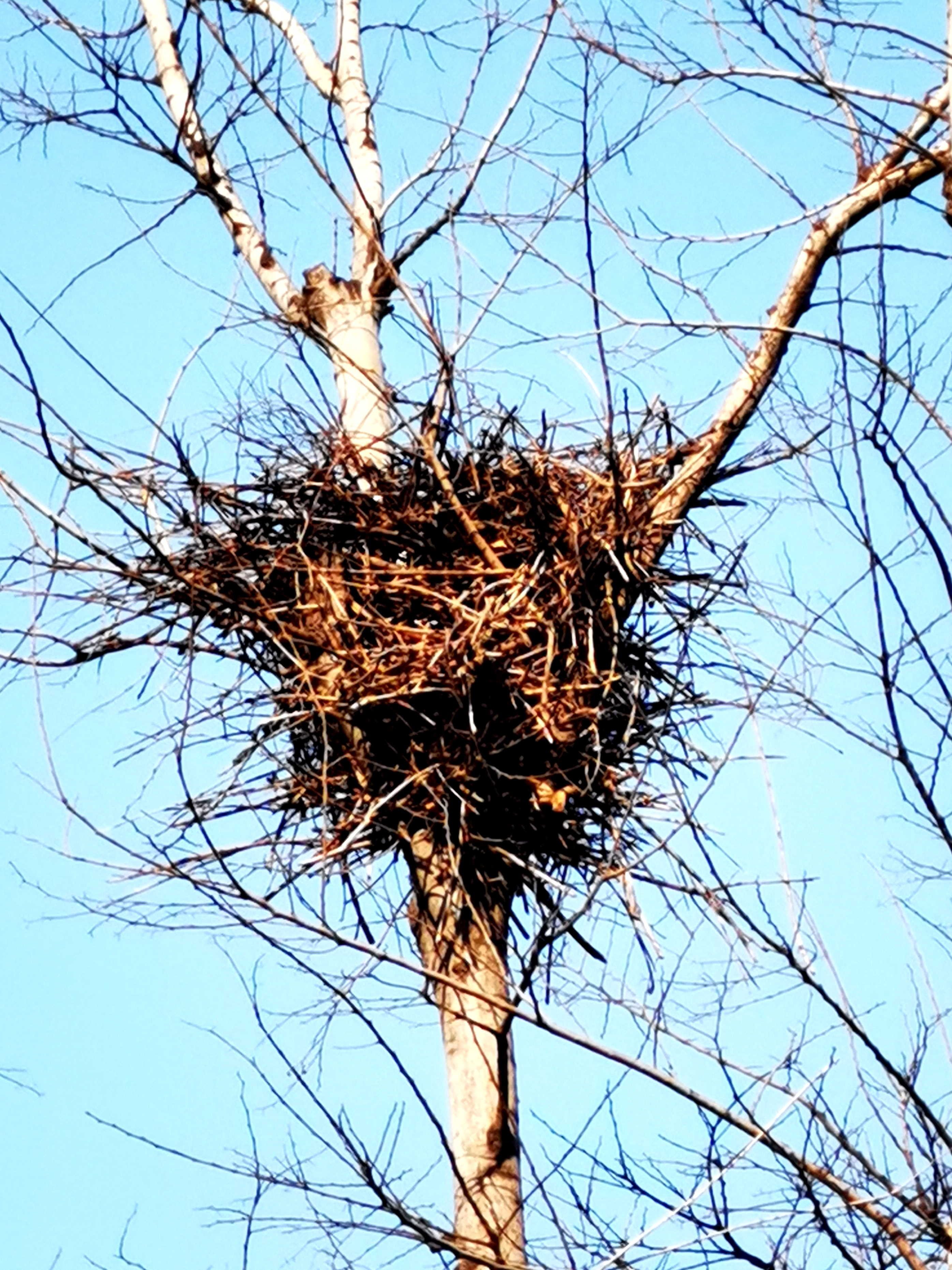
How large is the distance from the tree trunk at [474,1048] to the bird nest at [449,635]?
0.40ft

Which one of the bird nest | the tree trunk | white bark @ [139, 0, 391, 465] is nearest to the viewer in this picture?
the tree trunk

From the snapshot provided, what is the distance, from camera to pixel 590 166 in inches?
169

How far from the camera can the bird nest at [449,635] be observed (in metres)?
4.76

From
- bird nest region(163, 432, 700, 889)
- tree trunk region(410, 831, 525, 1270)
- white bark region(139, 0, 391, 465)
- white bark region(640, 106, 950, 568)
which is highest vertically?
white bark region(139, 0, 391, 465)

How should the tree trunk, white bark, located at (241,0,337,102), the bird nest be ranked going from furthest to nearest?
1. white bark, located at (241,0,337,102)
2. the bird nest
3. the tree trunk

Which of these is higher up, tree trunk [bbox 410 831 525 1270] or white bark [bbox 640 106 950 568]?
white bark [bbox 640 106 950 568]

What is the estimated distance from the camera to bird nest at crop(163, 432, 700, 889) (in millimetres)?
4758

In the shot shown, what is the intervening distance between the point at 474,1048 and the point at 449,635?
3.13 feet

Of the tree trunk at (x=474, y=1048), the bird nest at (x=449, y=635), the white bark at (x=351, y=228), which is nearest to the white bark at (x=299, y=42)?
the white bark at (x=351, y=228)

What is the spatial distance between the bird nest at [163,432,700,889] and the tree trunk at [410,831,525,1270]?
0.12m

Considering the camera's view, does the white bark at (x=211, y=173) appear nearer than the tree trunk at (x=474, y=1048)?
No

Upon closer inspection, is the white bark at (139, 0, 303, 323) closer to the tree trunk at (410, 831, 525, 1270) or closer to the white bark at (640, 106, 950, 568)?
the white bark at (640, 106, 950, 568)

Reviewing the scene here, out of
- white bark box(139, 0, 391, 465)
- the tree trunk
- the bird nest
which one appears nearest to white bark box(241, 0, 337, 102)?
white bark box(139, 0, 391, 465)

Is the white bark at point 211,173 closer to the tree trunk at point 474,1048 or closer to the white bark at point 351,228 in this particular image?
the white bark at point 351,228
